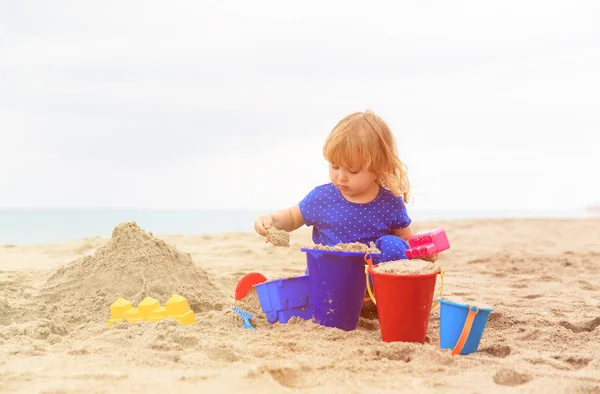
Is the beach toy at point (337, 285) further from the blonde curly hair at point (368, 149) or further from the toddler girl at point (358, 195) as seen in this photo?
the blonde curly hair at point (368, 149)

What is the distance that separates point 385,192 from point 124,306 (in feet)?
4.44

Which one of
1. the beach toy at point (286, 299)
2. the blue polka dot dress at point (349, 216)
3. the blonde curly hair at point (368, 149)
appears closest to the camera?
the beach toy at point (286, 299)

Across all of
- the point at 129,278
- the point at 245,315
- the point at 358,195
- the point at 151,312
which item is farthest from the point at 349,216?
the point at 129,278

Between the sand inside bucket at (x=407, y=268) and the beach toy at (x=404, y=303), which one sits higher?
the sand inside bucket at (x=407, y=268)

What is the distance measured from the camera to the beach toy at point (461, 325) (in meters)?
2.03

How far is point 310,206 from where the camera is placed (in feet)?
9.79

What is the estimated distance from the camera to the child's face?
2.78m

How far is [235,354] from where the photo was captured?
192 centimetres

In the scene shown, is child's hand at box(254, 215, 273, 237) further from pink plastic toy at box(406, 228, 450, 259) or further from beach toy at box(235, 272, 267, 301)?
pink plastic toy at box(406, 228, 450, 259)

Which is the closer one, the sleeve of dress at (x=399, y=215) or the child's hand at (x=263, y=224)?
the child's hand at (x=263, y=224)

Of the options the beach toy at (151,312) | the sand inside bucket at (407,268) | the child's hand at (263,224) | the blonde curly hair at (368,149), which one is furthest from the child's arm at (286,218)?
the sand inside bucket at (407,268)

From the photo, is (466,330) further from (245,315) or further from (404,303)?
(245,315)

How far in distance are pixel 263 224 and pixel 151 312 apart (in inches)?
26.7

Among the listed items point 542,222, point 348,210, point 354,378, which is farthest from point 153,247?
point 542,222
